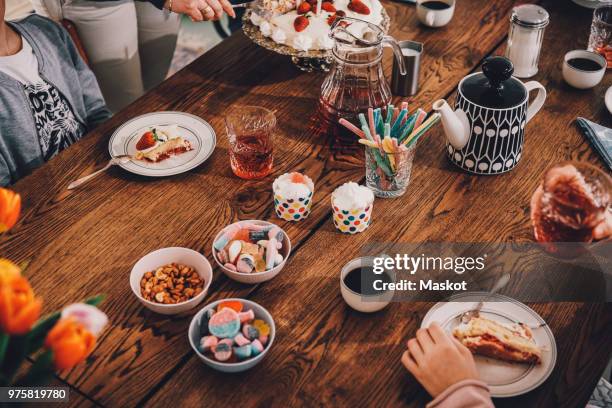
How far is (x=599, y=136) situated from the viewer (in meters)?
1.64

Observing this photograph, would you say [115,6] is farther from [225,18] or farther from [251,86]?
[225,18]

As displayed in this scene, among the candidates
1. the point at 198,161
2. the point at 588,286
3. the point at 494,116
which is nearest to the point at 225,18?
the point at 198,161

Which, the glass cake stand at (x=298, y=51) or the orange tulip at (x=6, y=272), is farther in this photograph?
the glass cake stand at (x=298, y=51)

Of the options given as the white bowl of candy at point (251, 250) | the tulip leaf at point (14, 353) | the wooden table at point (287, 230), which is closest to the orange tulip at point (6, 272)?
the tulip leaf at point (14, 353)

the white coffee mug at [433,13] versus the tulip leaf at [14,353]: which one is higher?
the tulip leaf at [14,353]

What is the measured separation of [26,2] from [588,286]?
2.23 m

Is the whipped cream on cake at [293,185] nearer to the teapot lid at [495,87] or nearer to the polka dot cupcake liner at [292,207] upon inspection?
the polka dot cupcake liner at [292,207]

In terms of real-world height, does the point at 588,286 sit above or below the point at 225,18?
above

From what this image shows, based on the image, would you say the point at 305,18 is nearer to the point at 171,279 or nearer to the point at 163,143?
the point at 163,143

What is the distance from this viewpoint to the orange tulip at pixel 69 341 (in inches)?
30.9

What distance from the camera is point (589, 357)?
119 cm

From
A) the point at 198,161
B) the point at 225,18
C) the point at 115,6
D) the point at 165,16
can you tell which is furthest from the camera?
the point at 225,18

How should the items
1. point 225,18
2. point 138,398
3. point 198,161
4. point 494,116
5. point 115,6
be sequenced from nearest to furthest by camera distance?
point 138,398, point 494,116, point 198,161, point 115,6, point 225,18

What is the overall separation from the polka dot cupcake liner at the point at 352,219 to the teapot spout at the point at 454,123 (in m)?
0.28
